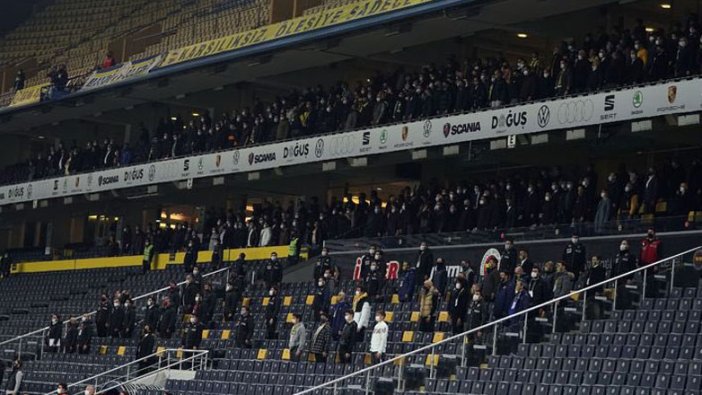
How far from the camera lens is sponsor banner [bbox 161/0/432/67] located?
103 feet

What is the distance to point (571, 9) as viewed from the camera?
30.2 metres

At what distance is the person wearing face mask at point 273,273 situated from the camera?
29.8m

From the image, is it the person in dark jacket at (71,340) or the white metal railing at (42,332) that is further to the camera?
the white metal railing at (42,332)

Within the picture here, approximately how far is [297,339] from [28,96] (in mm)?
21637

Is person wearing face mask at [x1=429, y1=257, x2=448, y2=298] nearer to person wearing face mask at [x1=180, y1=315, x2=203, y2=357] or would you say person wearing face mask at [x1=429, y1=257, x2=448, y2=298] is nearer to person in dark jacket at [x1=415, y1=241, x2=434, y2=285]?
person in dark jacket at [x1=415, y1=241, x2=434, y2=285]

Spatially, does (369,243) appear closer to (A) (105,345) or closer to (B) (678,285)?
(A) (105,345)

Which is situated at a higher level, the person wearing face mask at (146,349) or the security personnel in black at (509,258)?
the security personnel in black at (509,258)

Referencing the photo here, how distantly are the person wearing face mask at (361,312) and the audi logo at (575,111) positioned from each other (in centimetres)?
463

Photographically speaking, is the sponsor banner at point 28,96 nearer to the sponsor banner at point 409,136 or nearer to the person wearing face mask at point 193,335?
the sponsor banner at point 409,136

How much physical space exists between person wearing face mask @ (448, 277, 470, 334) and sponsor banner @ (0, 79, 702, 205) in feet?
13.8

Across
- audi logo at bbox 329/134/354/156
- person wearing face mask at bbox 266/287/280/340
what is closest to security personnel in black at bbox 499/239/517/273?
person wearing face mask at bbox 266/287/280/340

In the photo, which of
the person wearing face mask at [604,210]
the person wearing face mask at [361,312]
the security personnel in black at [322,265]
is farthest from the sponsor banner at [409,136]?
the person wearing face mask at [361,312]

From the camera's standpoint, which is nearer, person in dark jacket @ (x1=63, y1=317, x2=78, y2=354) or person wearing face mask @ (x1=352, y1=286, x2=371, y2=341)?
person wearing face mask @ (x1=352, y1=286, x2=371, y2=341)

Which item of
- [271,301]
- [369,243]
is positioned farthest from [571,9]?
[271,301]
